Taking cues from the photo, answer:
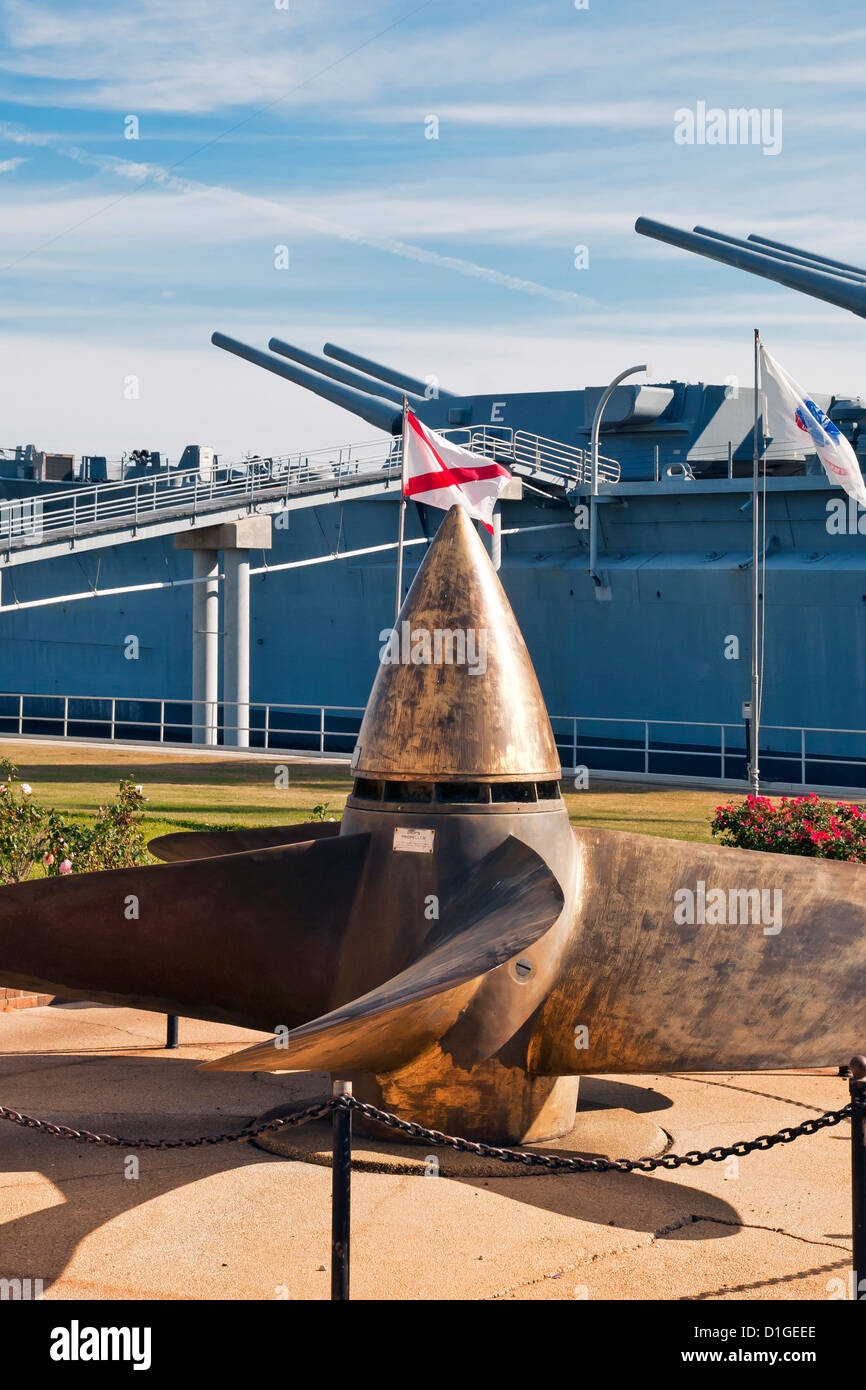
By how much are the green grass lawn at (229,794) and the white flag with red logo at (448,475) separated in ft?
12.5

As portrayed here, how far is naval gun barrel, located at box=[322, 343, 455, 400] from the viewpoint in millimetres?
39531

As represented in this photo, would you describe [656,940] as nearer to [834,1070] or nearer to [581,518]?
[834,1070]

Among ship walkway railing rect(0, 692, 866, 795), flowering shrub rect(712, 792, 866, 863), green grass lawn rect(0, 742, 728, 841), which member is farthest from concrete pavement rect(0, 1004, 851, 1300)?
ship walkway railing rect(0, 692, 866, 795)

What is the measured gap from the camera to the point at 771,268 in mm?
25547

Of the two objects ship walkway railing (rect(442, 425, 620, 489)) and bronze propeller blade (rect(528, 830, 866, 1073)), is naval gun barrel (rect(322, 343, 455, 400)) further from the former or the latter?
bronze propeller blade (rect(528, 830, 866, 1073))

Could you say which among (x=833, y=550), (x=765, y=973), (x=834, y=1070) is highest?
(x=833, y=550)

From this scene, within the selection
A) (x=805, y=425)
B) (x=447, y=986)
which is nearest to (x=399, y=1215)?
(x=447, y=986)

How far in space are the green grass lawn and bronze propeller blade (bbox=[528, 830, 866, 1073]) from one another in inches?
298

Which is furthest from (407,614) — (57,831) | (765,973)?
(57,831)

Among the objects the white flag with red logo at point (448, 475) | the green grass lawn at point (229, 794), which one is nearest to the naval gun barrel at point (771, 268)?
the green grass lawn at point (229, 794)

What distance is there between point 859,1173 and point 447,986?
1.50 m

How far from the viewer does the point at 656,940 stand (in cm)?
621
